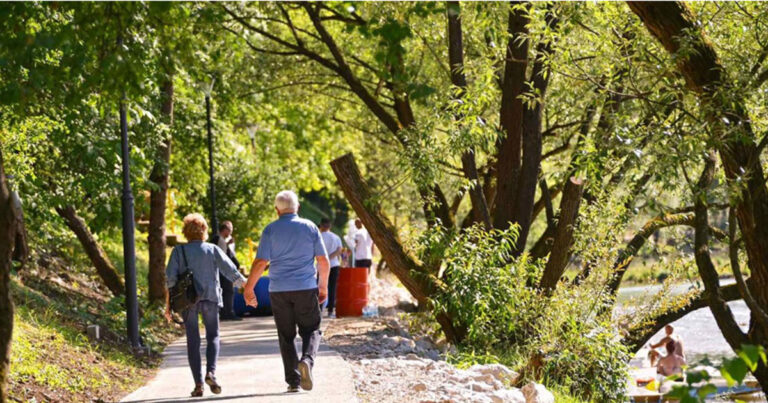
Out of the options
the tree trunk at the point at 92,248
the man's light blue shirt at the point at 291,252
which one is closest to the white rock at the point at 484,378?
the man's light blue shirt at the point at 291,252

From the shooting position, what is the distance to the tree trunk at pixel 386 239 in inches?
525

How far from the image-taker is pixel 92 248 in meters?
17.6

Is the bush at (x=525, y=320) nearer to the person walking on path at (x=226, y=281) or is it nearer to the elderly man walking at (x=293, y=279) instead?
the elderly man walking at (x=293, y=279)

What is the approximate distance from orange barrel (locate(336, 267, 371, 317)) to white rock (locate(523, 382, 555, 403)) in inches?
358

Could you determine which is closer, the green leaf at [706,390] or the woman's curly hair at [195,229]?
the green leaf at [706,390]

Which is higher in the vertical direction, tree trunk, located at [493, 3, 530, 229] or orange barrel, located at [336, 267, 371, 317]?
tree trunk, located at [493, 3, 530, 229]

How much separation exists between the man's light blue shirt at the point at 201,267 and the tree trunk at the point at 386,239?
399 cm

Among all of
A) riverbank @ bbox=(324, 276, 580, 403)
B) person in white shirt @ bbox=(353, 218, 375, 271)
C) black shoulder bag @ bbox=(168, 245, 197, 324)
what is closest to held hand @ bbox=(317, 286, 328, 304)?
riverbank @ bbox=(324, 276, 580, 403)

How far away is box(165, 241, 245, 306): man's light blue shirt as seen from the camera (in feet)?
30.7

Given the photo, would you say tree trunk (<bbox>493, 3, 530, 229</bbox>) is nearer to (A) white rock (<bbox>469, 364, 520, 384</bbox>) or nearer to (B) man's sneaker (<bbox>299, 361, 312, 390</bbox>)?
(A) white rock (<bbox>469, 364, 520, 384</bbox>)

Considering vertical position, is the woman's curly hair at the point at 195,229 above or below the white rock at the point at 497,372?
above

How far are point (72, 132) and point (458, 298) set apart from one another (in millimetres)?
5743

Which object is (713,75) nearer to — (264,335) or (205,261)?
(205,261)

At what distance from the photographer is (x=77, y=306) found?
15.3 metres
